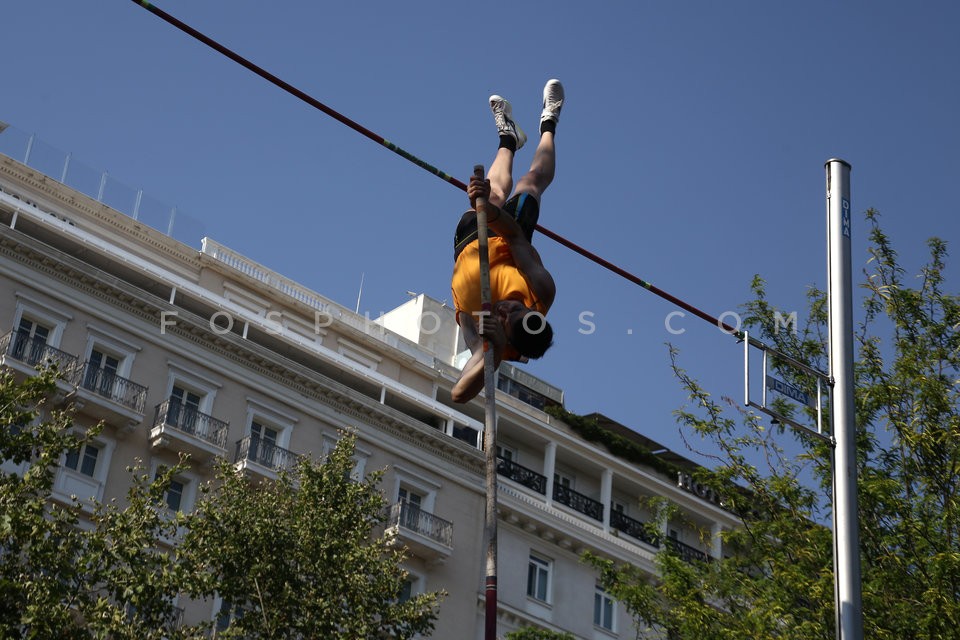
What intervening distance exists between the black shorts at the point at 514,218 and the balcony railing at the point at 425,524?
1043 inches

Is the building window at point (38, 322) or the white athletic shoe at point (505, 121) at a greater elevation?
the building window at point (38, 322)

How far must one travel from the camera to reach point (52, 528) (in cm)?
1819

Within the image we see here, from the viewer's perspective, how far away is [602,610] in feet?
139

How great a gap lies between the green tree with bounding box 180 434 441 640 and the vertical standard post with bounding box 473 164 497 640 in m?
10.7

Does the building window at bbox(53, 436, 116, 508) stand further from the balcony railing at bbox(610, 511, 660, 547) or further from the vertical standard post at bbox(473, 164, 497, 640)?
the vertical standard post at bbox(473, 164, 497, 640)

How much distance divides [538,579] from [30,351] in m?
15.2

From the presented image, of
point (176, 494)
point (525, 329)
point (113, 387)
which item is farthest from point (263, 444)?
point (525, 329)

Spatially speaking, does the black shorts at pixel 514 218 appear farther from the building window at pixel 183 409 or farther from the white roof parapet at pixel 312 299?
the white roof parapet at pixel 312 299

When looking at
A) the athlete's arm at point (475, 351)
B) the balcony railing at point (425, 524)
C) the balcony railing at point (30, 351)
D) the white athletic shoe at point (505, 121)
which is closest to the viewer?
the athlete's arm at point (475, 351)

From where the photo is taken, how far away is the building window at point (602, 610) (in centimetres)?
4191

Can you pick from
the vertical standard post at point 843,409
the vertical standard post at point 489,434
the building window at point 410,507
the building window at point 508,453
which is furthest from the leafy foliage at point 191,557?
the building window at point 508,453

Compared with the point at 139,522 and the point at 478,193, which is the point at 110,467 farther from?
the point at 478,193

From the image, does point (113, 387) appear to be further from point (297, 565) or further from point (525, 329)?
point (525, 329)

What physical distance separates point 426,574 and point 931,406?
19.3m
